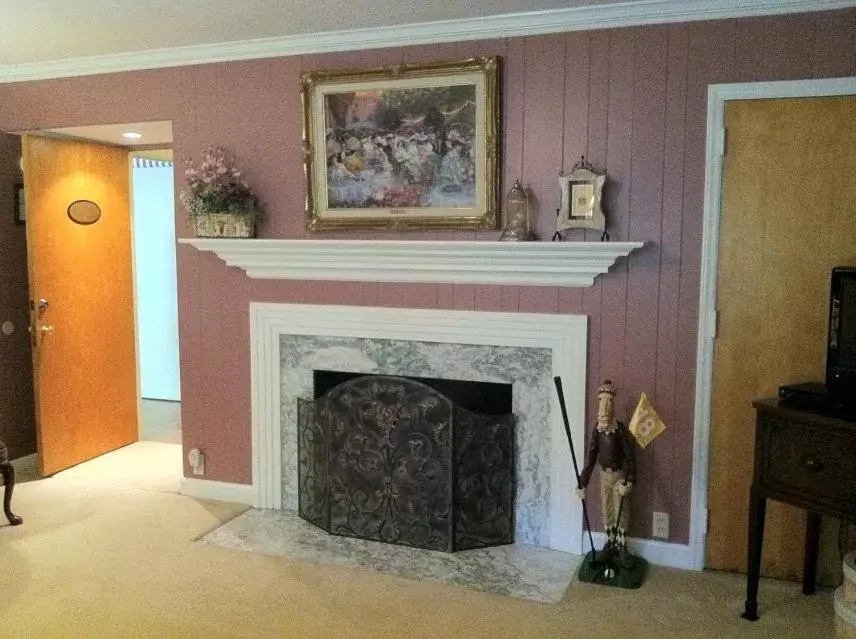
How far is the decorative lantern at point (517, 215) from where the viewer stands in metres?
3.17

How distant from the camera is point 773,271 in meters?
2.94

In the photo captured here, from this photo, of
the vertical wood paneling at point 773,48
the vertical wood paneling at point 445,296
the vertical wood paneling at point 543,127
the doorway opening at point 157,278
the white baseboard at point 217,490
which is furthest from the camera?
the doorway opening at point 157,278

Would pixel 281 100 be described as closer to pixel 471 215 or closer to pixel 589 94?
pixel 471 215

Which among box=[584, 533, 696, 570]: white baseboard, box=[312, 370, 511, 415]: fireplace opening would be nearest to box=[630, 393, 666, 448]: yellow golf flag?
box=[584, 533, 696, 570]: white baseboard

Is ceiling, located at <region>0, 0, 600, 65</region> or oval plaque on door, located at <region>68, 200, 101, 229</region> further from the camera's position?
oval plaque on door, located at <region>68, 200, 101, 229</region>

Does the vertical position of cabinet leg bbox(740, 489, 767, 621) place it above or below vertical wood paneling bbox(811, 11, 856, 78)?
below

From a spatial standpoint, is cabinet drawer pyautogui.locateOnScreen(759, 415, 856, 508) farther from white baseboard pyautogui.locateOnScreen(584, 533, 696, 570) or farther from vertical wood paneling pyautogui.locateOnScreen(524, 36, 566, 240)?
vertical wood paneling pyautogui.locateOnScreen(524, 36, 566, 240)

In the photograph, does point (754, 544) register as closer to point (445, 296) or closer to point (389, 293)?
point (445, 296)

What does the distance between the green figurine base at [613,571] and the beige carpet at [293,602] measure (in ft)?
0.13

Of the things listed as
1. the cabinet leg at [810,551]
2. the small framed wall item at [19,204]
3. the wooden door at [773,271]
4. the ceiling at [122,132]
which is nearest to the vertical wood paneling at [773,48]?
the wooden door at [773,271]

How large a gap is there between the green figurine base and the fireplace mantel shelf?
3.78ft

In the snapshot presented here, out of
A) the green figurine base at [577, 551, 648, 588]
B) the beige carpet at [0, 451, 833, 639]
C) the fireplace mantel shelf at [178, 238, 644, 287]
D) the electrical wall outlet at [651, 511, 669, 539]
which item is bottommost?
the beige carpet at [0, 451, 833, 639]

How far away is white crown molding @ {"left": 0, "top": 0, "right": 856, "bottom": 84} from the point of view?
2.86 m

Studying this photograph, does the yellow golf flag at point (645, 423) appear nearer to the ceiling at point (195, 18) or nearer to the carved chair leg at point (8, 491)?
the ceiling at point (195, 18)
